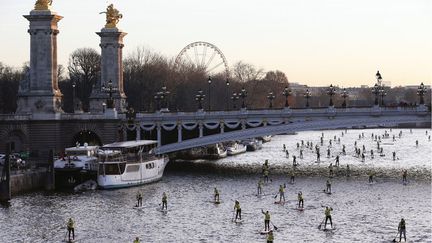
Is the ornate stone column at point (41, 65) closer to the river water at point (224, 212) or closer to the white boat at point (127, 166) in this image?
the white boat at point (127, 166)

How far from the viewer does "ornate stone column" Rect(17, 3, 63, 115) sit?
102438 mm

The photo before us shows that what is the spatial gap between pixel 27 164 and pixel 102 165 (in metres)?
9.48

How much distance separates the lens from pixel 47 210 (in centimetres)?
7219

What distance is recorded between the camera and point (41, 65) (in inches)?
4082

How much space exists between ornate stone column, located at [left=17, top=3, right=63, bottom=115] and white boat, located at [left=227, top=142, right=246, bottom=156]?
1621 inches

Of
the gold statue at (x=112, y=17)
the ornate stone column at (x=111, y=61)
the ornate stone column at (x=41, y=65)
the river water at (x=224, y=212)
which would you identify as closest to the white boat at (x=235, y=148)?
the ornate stone column at (x=111, y=61)

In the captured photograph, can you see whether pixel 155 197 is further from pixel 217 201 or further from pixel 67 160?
pixel 67 160

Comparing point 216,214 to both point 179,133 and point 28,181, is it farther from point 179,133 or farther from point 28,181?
point 179,133

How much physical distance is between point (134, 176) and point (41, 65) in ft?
72.0

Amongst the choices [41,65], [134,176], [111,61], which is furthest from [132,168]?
[111,61]

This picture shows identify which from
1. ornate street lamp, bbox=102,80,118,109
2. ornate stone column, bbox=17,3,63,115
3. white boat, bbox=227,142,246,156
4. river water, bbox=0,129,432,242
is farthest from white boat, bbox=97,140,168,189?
white boat, bbox=227,142,246,156

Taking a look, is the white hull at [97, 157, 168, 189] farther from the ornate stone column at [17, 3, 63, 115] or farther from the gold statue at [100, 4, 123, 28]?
the gold statue at [100, 4, 123, 28]

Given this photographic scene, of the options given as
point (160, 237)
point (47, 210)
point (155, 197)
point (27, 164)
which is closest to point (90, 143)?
point (27, 164)

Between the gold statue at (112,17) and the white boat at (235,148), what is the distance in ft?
94.9
